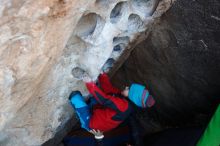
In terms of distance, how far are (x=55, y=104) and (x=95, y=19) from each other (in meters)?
0.51

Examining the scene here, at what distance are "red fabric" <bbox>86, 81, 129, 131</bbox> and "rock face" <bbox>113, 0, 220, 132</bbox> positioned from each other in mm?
363

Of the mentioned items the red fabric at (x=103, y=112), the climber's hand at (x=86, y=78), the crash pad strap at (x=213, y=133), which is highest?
the climber's hand at (x=86, y=78)

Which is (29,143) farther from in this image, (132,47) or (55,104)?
(132,47)

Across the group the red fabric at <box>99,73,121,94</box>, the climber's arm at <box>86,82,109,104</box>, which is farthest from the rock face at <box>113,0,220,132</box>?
the climber's arm at <box>86,82,109,104</box>

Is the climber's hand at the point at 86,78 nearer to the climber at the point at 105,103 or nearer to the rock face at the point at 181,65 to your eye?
the climber at the point at 105,103

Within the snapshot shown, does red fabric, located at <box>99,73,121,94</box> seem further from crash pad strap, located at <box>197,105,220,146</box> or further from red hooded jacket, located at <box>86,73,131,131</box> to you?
crash pad strap, located at <box>197,105,220,146</box>

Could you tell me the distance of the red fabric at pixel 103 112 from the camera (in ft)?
6.27

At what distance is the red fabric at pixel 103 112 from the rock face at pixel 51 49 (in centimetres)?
10

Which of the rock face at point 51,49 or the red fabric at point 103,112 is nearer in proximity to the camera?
the rock face at point 51,49

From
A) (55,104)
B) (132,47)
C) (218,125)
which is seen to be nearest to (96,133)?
(55,104)

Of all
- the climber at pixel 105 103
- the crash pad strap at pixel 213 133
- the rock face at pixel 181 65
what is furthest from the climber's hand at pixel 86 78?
the crash pad strap at pixel 213 133

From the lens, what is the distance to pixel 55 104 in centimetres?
201

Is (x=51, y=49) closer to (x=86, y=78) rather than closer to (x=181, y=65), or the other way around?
(x=86, y=78)

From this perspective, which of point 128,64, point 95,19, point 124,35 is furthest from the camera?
point 128,64
